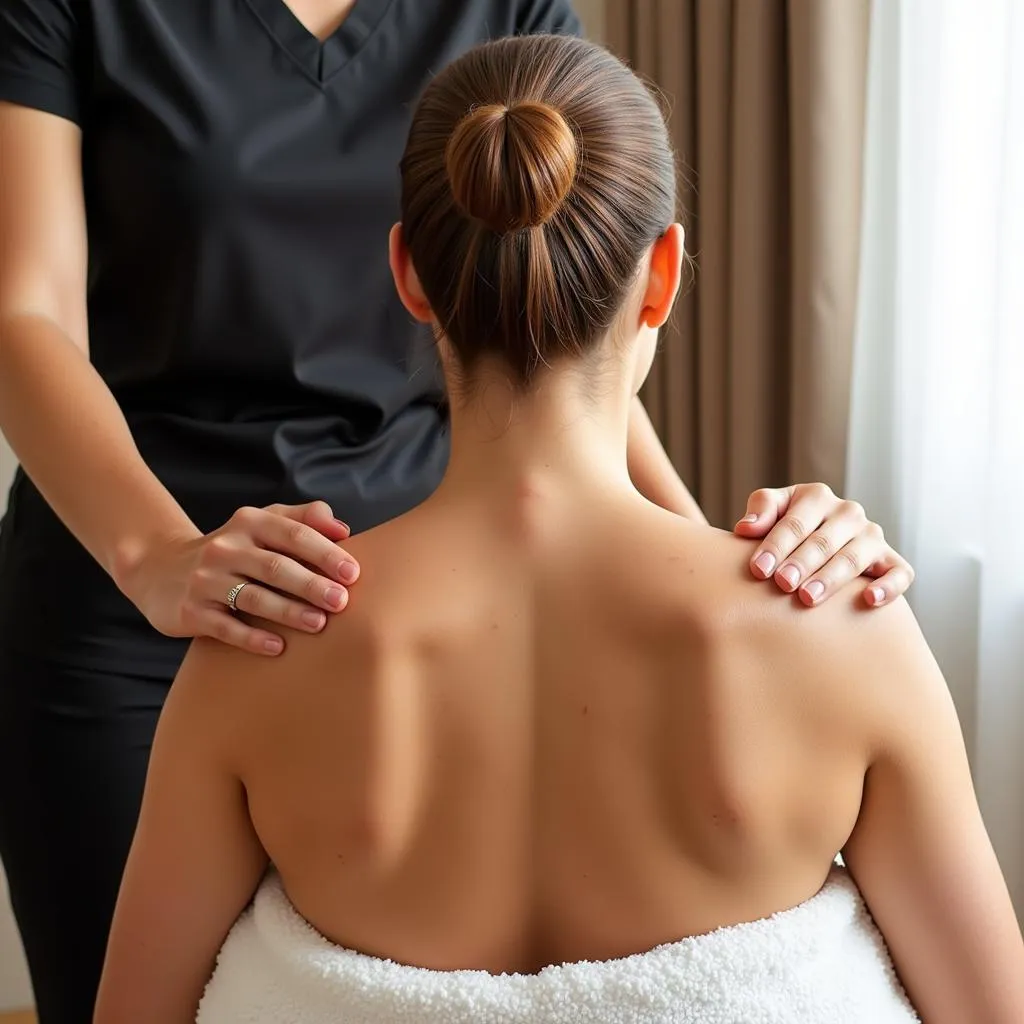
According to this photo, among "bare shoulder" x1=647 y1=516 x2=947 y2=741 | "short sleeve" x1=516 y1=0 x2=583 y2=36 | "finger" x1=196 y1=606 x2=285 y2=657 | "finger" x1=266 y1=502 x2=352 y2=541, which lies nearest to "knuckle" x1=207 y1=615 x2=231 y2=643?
"finger" x1=196 y1=606 x2=285 y2=657

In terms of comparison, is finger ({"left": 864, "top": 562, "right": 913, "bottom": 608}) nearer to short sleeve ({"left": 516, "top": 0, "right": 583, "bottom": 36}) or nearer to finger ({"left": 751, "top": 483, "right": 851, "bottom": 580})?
finger ({"left": 751, "top": 483, "right": 851, "bottom": 580})

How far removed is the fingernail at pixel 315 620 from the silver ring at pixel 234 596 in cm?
8

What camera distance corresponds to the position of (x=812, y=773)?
1.02 meters

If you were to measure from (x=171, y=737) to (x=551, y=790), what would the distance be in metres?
0.31

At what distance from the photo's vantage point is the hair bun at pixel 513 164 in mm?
977

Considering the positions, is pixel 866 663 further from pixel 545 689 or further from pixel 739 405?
pixel 739 405

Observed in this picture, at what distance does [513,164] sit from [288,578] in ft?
1.15

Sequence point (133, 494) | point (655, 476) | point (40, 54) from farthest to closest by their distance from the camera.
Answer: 1. point (655, 476)
2. point (40, 54)
3. point (133, 494)

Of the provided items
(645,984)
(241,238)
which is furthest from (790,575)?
(241,238)

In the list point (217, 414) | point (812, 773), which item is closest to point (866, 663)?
point (812, 773)

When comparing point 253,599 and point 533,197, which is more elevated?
point 533,197

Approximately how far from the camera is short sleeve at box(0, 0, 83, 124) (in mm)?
1478

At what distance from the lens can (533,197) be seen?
3.21 ft

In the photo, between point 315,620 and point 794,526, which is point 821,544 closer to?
point 794,526
